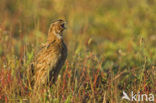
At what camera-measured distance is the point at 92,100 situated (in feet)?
15.5

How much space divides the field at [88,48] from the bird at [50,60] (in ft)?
0.42

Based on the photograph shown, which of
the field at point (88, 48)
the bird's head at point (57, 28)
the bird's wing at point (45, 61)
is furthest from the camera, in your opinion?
the bird's head at point (57, 28)

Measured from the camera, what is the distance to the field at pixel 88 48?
185 inches

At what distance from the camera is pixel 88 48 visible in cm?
610

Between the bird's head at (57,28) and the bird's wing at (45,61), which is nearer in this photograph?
the bird's wing at (45,61)

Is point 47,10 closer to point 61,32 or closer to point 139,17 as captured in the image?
point 139,17

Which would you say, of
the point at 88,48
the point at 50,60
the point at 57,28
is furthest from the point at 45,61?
the point at 88,48

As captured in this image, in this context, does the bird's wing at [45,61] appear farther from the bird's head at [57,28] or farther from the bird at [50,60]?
the bird's head at [57,28]

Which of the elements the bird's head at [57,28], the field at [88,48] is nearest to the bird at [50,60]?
the bird's head at [57,28]

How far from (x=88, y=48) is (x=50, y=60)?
133 cm

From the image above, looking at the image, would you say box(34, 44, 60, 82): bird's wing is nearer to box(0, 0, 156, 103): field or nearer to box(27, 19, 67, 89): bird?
box(27, 19, 67, 89): bird

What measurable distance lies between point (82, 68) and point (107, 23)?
5585 millimetres

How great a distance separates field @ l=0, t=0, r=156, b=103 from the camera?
469 cm

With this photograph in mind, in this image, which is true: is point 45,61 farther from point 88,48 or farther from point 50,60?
point 88,48
